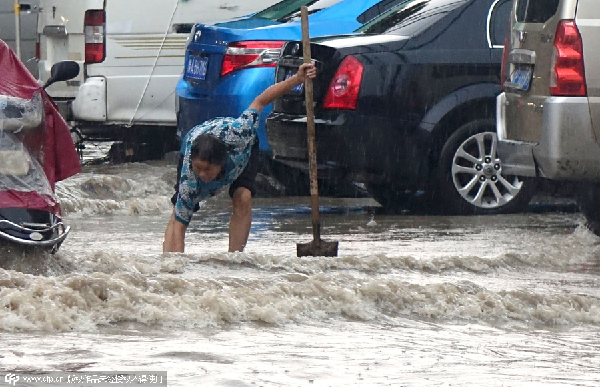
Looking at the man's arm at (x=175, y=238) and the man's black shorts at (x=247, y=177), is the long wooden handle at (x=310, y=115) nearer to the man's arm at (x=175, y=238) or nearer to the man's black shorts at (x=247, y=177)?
the man's black shorts at (x=247, y=177)

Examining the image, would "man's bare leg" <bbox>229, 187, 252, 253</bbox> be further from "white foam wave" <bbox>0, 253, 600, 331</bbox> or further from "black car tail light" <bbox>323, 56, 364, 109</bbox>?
"black car tail light" <bbox>323, 56, 364, 109</bbox>

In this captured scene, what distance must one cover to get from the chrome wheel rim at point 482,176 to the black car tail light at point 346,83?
0.86 m

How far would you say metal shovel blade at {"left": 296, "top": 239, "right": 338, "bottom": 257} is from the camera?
298 inches

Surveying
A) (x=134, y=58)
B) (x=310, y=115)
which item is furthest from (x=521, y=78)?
(x=134, y=58)

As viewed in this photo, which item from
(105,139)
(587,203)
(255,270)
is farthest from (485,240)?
(105,139)

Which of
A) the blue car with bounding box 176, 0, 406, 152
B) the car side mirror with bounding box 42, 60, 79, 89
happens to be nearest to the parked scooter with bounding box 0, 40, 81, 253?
the car side mirror with bounding box 42, 60, 79, 89

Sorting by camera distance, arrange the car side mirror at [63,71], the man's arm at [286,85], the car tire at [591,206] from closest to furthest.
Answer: the car side mirror at [63,71] < the man's arm at [286,85] < the car tire at [591,206]

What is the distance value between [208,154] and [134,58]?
5.79 m

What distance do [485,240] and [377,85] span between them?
4.48ft

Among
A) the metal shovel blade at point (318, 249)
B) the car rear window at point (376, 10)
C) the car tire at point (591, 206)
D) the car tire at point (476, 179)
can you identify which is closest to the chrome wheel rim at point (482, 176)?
the car tire at point (476, 179)

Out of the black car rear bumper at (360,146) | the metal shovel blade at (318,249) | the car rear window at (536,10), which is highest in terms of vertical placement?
the car rear window at (536,10)

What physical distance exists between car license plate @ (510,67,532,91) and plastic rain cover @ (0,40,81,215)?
8.24ft

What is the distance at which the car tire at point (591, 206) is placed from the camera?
8562mm

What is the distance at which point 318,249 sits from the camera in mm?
7574
